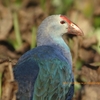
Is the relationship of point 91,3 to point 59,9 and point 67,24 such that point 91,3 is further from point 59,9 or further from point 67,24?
point 67,24

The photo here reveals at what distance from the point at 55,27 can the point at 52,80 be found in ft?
3.07

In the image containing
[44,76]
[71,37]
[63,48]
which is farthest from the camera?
[71,37]

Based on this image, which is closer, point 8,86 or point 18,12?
point 8,86

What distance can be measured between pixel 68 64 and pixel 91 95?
0.60 m

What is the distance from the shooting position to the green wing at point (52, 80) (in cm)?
569

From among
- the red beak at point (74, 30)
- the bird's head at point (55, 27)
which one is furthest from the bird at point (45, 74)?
the red beak at point (74, 30)

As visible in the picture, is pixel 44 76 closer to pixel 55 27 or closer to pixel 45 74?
pixel 45 74

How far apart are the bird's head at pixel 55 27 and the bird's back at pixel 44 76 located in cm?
38

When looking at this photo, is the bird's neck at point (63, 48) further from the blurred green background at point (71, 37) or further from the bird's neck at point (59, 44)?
the blurred green background at point (71, 37)

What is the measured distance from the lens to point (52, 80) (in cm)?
579

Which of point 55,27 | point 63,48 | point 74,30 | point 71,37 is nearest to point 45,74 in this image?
point 63,48

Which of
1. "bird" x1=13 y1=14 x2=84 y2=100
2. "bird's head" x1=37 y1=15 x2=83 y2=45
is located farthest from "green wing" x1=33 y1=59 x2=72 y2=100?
"bird's head" x1=37 y1=15 x2=83 y2=45

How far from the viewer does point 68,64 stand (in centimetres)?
612

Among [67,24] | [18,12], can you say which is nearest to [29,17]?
[18,12]
